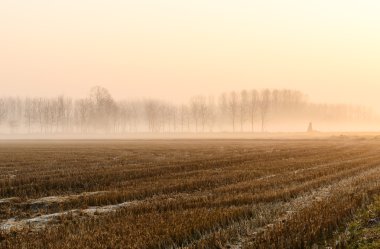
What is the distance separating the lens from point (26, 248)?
865cm

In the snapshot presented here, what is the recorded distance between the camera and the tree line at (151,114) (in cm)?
13750

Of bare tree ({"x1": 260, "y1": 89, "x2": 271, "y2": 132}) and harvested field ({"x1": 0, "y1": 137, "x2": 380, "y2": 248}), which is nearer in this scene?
harvested field ({"x1": 0, "y1": 137, "x2": 380, "y2": 248})

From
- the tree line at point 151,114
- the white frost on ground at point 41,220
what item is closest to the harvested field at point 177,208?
the white frost on ground at point 41,220

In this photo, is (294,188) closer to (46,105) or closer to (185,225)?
(185,225)

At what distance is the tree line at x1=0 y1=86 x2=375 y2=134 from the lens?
13750 centimetres

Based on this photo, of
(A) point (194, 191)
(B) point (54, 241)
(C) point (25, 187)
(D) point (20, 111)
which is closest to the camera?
(B) point (54, 241)

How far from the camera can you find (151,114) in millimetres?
145625

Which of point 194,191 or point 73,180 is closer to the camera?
point 194,191

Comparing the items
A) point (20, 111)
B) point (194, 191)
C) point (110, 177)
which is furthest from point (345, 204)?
point (20, 111)

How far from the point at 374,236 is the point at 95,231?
653 centimetres

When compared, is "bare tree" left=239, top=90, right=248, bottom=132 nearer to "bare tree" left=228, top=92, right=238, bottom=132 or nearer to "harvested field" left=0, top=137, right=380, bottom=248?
"bare tree" left=228, top=92, right=238, bottom=132

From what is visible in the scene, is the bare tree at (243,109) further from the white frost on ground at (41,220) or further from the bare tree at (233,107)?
the white frost on ground at (41,220)

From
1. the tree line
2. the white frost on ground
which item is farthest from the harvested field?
the tree line

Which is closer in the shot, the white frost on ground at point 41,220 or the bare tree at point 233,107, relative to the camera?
the white frost on ground at point 41,220
